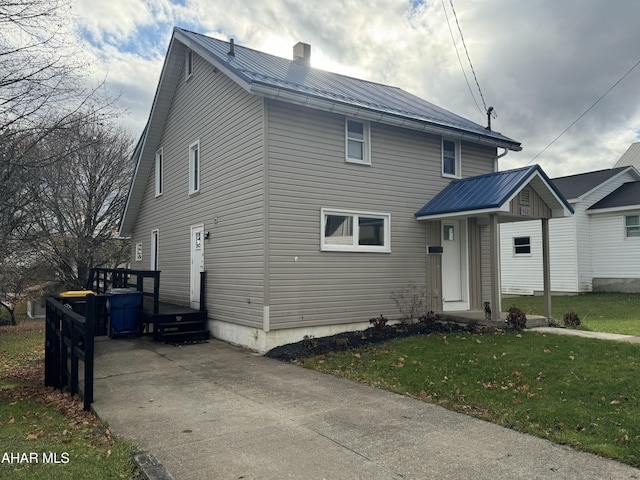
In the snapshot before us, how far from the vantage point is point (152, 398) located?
239 inches

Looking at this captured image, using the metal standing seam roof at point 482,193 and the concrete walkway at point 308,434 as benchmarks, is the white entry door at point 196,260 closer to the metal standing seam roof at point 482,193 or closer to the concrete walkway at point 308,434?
the concrete walkway at point 308,434

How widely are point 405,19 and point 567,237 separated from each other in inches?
499

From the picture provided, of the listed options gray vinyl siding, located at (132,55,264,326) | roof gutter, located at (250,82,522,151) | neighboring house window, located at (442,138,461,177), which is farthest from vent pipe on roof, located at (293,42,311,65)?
neighboring house window, located at (442,138,461,177)

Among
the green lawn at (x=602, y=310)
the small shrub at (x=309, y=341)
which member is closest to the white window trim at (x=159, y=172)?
the small shrub at (x=309, y=341)

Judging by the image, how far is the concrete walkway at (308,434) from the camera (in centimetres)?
377

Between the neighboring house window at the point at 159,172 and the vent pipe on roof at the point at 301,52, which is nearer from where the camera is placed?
the vent pipe on roof at the point at 301,52

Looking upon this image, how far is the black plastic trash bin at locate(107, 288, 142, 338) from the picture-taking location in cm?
1127

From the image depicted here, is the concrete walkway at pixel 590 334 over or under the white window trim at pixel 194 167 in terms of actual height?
under

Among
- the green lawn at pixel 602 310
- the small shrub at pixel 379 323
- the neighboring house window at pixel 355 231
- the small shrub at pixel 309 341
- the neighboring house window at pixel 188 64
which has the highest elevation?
the neighboring house window at pixel 188 64

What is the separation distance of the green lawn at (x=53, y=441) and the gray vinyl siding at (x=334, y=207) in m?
4.17

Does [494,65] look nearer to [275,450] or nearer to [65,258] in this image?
[275,450]

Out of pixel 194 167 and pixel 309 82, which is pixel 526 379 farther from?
pixel 194 167

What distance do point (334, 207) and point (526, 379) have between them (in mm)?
5306

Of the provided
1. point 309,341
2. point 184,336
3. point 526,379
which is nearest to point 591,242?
point 309,341
